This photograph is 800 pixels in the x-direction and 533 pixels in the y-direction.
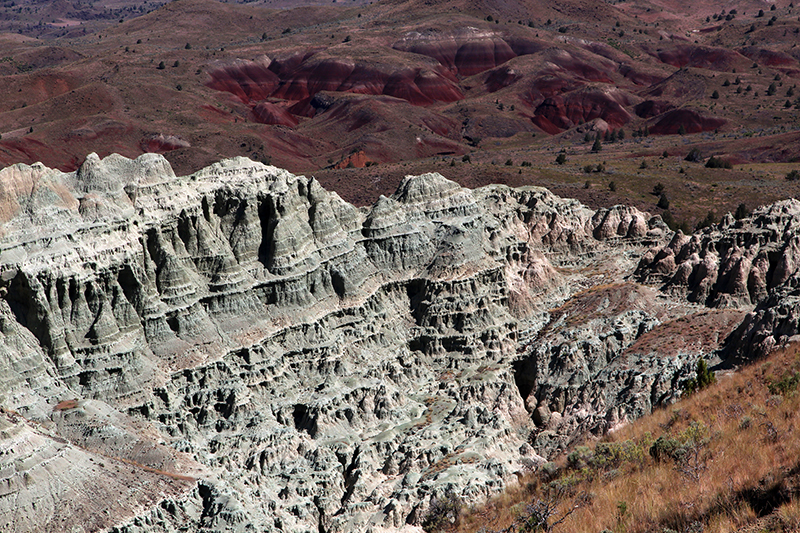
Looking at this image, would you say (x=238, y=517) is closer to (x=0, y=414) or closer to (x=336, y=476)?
(x=336, y=476)

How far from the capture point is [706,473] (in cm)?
2452

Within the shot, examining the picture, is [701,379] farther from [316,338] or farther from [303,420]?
[316,338]

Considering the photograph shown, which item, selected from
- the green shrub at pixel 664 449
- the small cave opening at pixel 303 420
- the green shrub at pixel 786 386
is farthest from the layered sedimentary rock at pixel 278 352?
the green shrub at pixel 664 449

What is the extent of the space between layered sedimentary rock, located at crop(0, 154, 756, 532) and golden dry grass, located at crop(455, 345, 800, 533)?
48.5ft

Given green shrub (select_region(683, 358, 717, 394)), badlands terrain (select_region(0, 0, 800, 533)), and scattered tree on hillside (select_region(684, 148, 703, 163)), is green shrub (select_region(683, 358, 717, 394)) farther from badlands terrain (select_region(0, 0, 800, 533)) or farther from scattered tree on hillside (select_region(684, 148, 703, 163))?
scattered tree on hillside (select_region(684, 148, 703, 163))

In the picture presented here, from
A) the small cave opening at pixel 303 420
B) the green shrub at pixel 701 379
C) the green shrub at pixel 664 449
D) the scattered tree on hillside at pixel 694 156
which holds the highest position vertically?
the green shrub at pixel 664 449

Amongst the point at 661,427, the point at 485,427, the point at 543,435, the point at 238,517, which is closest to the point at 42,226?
the point at 238,517

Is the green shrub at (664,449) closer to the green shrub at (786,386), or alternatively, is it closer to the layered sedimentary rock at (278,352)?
the green shrub at (786,386)

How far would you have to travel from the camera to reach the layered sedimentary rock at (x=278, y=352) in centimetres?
4659

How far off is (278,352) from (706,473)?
3876 cm

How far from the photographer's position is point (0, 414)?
40906 millimetres

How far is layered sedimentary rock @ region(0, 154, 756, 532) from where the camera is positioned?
46594 mm

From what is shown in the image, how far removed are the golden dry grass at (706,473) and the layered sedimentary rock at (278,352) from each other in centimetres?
1479

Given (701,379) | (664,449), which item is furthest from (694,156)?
(664,449)
